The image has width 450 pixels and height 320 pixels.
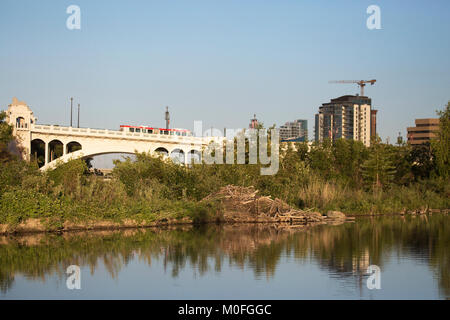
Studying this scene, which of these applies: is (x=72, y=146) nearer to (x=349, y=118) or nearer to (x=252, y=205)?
(x=252, y=205)

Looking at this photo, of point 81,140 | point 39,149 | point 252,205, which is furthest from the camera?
point 39,149

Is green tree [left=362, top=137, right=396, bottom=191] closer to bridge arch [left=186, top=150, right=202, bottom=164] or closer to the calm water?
bridge arch [left=186, top=150, right=202, bottom=164]

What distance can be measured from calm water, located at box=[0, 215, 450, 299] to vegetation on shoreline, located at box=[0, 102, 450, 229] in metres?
1.58

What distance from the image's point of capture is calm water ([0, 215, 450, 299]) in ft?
41.6

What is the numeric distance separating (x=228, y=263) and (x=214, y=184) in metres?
13.1

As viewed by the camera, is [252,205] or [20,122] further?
[20,122]

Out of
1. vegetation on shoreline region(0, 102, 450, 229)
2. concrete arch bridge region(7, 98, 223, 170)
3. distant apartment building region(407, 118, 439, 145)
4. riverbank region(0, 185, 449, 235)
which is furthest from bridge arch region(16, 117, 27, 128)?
distant apartment building region(407, 118, 439, 145)

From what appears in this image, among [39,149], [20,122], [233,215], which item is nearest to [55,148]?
[39,149]

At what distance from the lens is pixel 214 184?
1145 inches

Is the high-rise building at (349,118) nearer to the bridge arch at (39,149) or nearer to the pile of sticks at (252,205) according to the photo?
the bridge arch at (39,149)

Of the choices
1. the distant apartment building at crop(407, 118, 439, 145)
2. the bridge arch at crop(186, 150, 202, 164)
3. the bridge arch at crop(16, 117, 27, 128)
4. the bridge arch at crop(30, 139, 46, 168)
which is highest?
the distant apartment building at crop(407, 118, 439, 145)

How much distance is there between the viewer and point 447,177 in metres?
40.9

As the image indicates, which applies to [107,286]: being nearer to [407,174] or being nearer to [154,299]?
[154,299]
